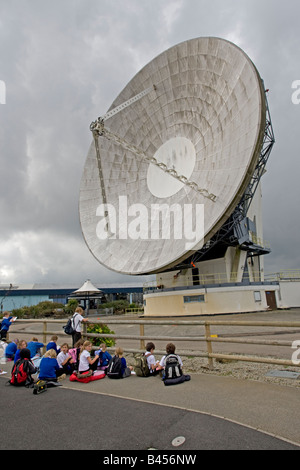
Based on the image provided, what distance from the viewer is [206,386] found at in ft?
19.7

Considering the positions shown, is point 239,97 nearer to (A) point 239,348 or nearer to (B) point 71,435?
(A) point 239,348

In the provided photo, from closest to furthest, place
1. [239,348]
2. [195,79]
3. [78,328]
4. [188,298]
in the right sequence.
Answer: [78,328] < [239,348] < [195,79] < [188,298]

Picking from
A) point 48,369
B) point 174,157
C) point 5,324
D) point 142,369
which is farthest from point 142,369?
point 174,157

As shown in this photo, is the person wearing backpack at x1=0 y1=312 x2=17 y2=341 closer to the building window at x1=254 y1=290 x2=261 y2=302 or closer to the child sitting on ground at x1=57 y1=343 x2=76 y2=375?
the child sitting on ground at x1=57 y1=343 x2=76 y2=375

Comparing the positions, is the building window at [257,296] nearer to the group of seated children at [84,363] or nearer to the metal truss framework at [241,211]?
the metal truss framework at [241,211]

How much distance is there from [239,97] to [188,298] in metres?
17.6

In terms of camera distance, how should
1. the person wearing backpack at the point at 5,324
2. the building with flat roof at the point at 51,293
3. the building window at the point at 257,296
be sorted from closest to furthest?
the person wearing backpack at the point at 5,324 < the building window at the point at 257,296 < the building with flat roof at the point at 51,293

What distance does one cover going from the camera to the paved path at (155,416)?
3.55 m

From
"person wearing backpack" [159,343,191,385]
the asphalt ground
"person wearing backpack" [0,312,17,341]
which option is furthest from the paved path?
"person wearing backpack" [0,312,17,341]

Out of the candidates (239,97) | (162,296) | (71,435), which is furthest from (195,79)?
(71,435)

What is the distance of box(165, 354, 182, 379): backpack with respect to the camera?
21.1 feet

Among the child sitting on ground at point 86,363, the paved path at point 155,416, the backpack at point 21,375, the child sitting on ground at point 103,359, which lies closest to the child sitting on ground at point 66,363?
the child sitting on ground at point 86,363

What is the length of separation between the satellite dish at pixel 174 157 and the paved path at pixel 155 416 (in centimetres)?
1248

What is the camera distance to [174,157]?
22.8 metres
